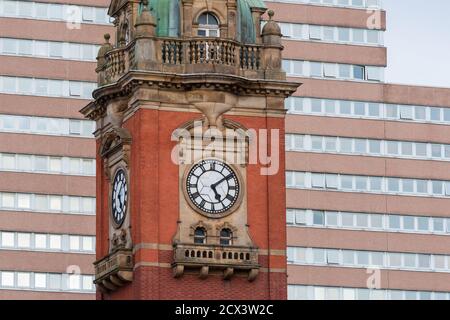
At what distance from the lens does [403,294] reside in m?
160

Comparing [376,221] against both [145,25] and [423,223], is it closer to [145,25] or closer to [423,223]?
[423,223]

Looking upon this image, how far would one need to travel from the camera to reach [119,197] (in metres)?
97.4

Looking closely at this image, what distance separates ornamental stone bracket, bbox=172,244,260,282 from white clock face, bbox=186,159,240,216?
64.5 inches

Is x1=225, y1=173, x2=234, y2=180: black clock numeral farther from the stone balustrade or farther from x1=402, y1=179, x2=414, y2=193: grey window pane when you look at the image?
x1=402, y1=179, x2=414, y2=193: grey window pane

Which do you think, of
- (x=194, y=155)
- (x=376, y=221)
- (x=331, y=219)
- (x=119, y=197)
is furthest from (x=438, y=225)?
(x=194, y=155)

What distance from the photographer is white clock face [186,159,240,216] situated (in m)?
95.0

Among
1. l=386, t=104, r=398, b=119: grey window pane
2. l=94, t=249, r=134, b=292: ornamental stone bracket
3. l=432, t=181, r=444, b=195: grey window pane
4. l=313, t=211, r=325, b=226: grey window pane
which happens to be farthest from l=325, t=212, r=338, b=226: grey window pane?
l=94, t=249, r=134, b=292: ornamental stone bracket

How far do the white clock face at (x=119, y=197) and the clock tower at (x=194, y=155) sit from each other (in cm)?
7

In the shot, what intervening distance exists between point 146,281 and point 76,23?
64693mm

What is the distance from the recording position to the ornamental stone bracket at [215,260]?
9369cm

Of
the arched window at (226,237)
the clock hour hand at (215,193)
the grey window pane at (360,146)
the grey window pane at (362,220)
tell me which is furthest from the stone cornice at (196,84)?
the grey window pane at (360,146)
